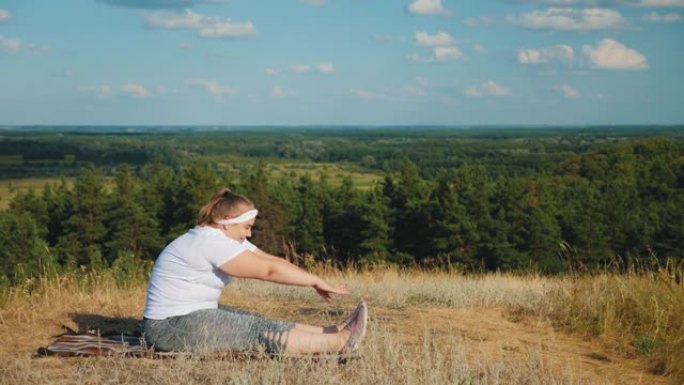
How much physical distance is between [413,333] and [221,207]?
7.55 ft

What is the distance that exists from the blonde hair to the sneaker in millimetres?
1157

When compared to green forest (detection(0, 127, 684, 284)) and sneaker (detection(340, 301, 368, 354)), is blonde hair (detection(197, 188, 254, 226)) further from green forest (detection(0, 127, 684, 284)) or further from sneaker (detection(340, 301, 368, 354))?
green forest (detection(0, 127, 684, 284))

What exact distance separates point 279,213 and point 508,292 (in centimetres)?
4001

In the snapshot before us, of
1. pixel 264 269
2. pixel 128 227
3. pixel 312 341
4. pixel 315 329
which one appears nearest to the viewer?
pixel 264 269

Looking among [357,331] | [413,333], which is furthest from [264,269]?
[413,333]

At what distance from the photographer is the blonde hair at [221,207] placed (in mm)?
5883

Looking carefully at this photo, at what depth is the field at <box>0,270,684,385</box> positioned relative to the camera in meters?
5.46

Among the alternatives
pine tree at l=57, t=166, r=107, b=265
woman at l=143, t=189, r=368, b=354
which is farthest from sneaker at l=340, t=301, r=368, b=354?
pine tree at l=57, t=166, r=107, b=265

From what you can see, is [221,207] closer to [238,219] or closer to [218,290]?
[238,219]

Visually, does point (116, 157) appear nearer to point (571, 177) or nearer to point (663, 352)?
point (571, 177)

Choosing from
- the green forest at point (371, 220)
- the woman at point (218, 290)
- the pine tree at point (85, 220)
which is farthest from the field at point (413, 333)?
the pine tree at point (85, 220)

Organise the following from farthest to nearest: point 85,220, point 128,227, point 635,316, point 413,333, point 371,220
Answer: point 371,220 < point 128,227 < point 85,220 < point 635,316 < point 413,333

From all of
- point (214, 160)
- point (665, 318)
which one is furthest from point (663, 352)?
point (214, 160)

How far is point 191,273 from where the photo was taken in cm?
591
